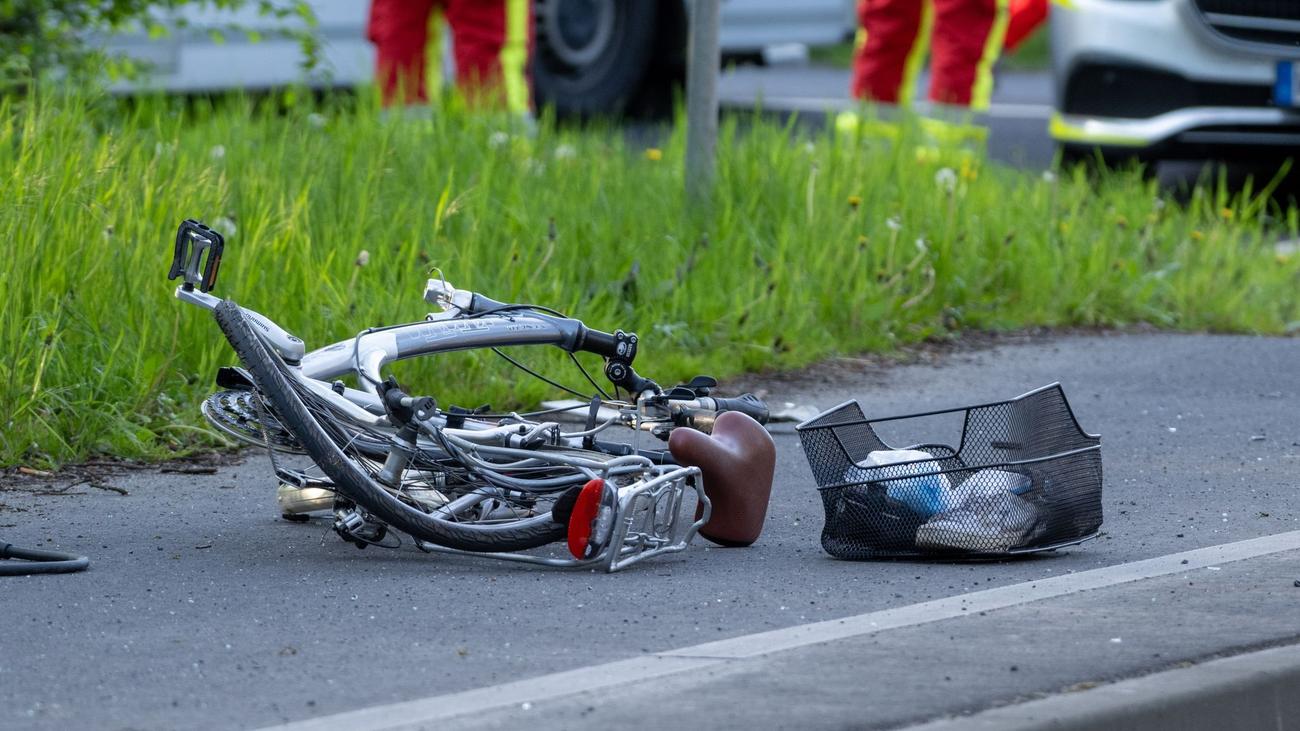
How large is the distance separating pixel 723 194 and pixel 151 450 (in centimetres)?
269

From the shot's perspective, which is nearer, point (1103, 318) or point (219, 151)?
point (219, 151)

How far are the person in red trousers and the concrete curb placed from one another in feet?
16.7

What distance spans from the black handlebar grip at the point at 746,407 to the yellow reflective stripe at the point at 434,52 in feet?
13.7

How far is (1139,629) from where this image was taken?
3.53 m

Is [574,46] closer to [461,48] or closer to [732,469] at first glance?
[461,48]

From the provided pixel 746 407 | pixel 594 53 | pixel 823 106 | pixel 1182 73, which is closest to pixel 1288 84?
pixel 1182 73

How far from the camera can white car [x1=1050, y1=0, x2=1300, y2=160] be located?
903 centimetres

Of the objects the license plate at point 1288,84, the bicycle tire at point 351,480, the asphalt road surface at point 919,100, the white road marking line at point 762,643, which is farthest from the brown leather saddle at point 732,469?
the asphalt road surface at point 919,100

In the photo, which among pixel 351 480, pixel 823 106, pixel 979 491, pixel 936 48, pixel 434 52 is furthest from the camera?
pixel 823 106

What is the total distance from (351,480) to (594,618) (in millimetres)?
572

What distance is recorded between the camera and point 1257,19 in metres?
9.16

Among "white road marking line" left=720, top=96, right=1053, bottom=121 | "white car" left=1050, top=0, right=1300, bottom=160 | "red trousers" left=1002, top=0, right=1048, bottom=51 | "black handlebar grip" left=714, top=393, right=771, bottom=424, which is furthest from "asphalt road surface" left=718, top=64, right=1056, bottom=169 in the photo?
"black handlebar grip" left=714, top=393, right=771, bottom=424

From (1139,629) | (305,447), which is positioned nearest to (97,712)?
(305,447)

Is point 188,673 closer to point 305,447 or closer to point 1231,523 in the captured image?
point 305,447
